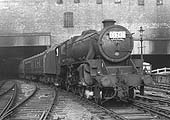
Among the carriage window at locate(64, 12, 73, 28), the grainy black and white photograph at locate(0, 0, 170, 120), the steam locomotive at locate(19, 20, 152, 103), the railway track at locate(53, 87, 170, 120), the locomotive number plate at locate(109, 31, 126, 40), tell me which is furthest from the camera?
the carriage window at locate(64, 12, 73, 28)

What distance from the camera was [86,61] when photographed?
10.9 metres

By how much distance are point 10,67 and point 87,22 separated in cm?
2295

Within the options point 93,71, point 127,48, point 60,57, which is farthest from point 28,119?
point 60,57

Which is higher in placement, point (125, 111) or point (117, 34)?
point (117, 34)

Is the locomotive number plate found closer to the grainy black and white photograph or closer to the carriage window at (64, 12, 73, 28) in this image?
the grainy black and white photograph

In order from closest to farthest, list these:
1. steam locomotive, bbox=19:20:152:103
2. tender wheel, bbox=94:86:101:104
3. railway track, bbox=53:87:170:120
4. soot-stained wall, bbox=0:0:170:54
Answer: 1. railway track, bbox=53:87:170:120
2. steam locomotive, bbox=19:20:152:103
3. tender wheel, bbox=94:86:101:104
4. soot-stained wall, bbox=0:0:170:54

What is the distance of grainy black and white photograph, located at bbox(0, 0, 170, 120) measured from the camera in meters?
10.3

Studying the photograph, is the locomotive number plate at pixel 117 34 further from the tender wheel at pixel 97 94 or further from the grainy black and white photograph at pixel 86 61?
the tender wheel at pixel 97 94

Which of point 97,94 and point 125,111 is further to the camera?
point 97,94

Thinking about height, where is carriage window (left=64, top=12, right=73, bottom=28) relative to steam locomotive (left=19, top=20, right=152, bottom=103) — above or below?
above

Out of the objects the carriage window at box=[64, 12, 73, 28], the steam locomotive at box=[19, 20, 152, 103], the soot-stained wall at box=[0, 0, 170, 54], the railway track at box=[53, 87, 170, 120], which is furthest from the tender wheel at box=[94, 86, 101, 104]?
the carriage window at box=[64, 12, 73, 28]

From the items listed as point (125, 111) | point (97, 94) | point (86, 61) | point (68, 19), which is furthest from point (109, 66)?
point (68, 19)

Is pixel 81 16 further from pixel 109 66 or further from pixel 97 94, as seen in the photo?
pixel 97 94

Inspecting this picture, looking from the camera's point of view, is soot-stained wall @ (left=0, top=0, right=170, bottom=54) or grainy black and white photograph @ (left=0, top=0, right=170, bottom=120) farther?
soot-stained wall @ (left=0, top=0, right=170, bottom=54)
